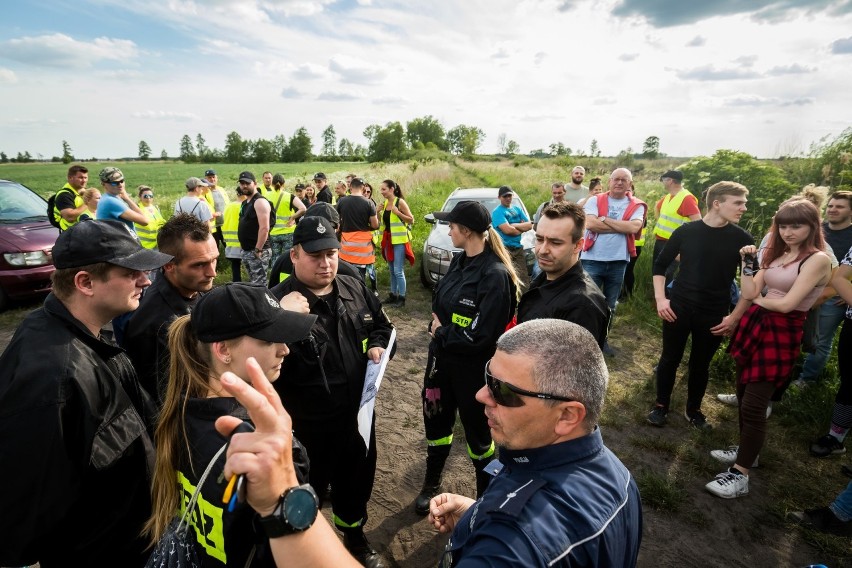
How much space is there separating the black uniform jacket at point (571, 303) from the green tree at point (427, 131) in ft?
299

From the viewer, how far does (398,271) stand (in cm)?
724

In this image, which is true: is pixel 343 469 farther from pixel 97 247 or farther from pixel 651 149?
pixel 651 149

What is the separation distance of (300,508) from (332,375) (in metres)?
1.61

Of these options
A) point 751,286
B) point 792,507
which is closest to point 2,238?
→ point 751,286

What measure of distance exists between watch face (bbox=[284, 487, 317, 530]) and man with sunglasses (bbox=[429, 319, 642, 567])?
1.27 ft

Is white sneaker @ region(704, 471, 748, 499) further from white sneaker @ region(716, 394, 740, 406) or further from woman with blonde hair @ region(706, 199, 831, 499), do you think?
white sneaker @ region(716, 394, 740, 406)

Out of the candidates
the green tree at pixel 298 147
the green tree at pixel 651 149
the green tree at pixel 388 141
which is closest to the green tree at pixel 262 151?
the green tree at pixel 298 147

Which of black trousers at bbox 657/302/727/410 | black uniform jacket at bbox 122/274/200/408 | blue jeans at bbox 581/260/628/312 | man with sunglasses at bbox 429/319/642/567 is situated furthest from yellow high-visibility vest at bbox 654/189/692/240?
black uniform jacket at bbox 122/274/200/408

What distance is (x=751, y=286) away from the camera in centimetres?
Answer: 343

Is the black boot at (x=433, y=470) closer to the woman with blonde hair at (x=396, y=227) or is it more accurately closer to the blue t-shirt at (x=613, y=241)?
the blue t-shirt at (x=613, y=241)

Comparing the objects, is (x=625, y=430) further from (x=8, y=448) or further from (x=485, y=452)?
(x=8, y=448)

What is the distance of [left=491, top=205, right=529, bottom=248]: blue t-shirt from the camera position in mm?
6668

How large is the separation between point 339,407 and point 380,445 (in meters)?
1.72

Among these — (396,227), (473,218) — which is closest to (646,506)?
(473,218)
